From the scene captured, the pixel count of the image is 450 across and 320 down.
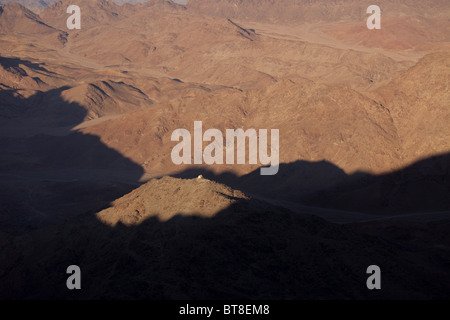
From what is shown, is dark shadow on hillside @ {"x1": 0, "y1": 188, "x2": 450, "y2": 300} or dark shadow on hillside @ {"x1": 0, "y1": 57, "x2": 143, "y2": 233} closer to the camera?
dark shadow on hillside @ {"x1": 0, "y1": 188, "x2": 450, "y2": 300}

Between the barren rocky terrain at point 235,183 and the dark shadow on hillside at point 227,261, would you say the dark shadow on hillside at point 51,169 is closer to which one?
the barren rocky terrain at point 235,183

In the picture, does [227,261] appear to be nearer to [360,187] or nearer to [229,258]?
[229,258]

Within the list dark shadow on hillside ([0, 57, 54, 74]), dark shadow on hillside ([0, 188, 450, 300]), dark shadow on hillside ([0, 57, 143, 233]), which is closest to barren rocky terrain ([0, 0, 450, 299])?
dark shadow on hillside ([0, 188, 450, 300])

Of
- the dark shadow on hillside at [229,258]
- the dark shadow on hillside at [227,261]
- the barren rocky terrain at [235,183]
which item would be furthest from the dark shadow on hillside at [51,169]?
the dark shadow on hillside at [227,261]

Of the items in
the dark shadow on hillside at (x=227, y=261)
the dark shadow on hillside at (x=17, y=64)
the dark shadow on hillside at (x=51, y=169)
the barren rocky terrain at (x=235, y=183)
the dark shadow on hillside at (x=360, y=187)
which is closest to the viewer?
the dark shadow on hillside at (x=227, y=261)

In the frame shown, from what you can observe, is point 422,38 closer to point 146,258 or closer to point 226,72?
point 226,72

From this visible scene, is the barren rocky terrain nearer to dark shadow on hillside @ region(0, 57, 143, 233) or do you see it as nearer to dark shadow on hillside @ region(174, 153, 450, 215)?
dark shadow on hillside @ region(174, 153, 450, 215)

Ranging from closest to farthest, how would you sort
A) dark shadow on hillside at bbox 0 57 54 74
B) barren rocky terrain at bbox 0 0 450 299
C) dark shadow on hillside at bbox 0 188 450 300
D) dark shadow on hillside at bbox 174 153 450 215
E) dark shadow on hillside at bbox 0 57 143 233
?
dark shadow on hillside at bbox 0 188 450 300 → barren rocky terrain at bbox 0 0 450 299 → dark shadow on hillside at bbox 174 153 450 215 → dark shadow on hillside at bbox 0 57 143 233 → dark shadow on hillside at bbox 0 57 54 74
